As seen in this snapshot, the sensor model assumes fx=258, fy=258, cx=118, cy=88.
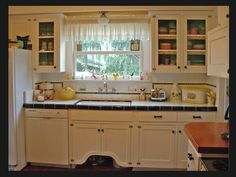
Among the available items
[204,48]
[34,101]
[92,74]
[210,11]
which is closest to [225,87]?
[204,48]

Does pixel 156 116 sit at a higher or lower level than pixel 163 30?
lower

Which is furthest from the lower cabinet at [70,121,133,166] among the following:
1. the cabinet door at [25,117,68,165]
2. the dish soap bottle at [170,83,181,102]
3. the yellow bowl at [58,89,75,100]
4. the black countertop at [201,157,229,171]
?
the black countertop at [201,157,229,171]

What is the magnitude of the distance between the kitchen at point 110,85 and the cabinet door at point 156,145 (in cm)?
1

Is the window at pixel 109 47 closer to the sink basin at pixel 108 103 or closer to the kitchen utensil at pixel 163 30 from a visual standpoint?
the kitchen utensil at pixel 163 30

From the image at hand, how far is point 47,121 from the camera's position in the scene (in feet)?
11.0

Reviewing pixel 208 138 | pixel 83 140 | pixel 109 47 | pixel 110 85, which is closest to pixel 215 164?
pixel 208 138

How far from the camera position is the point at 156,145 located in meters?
3.24

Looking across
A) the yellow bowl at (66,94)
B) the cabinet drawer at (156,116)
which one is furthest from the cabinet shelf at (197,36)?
the yellow bowl at (66,94)

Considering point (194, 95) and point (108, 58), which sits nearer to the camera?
point (194, 95)

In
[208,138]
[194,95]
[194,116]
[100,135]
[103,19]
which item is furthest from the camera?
[103,19]

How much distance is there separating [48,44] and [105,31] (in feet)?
2.77

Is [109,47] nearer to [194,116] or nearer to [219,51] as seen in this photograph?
[194,116]

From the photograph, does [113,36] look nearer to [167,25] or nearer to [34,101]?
[167,25]

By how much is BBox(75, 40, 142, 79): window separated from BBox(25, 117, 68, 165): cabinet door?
3.19 ft
